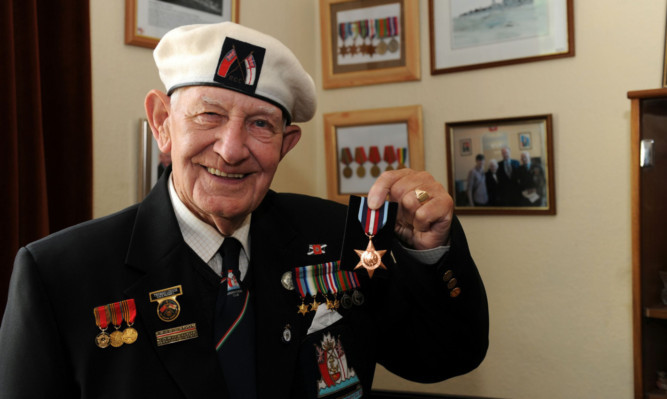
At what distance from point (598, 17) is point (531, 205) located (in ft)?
2.95

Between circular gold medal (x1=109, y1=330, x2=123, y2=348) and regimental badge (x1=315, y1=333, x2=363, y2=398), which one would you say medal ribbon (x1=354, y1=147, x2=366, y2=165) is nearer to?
regimental badge (x1=315, y1=333, x2=363, y2=398)

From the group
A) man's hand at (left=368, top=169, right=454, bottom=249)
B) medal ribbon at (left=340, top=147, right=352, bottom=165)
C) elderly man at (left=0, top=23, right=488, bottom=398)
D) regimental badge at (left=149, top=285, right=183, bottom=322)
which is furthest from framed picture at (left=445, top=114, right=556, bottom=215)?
regimental badge at (left=149, top=285, right=183, bottom=322)

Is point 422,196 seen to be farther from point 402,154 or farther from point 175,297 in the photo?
point 402,154

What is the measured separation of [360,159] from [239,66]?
1.85 meters

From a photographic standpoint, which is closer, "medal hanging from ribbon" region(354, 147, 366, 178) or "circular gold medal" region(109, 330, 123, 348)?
"circular gold medal" region(109, 330, 123, 348)

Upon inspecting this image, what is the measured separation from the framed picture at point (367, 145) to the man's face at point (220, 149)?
1.69 m

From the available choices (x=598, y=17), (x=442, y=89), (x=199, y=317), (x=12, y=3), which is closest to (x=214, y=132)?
(x=199, y=317)

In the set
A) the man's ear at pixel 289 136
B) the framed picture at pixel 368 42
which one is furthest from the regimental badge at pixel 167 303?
the framed picture at pixel 368 42

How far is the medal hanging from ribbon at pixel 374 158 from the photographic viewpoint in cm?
290

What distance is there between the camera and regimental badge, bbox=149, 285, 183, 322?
1078mm

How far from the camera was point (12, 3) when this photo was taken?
1.56 m

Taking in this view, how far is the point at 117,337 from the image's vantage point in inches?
40.9

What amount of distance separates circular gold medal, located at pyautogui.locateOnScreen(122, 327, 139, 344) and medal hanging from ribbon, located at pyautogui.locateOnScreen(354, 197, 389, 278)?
0.46 metres

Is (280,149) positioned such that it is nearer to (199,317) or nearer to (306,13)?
(199,317)
